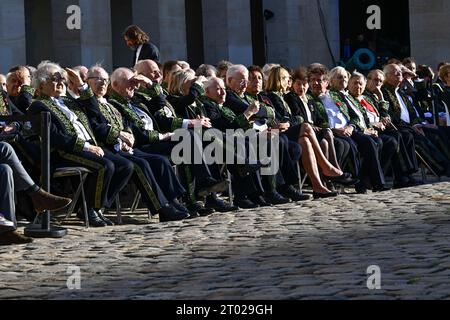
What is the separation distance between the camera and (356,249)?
35.8ft

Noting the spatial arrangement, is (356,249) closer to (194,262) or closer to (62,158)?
(194,262)

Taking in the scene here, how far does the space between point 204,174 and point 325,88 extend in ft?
11.2

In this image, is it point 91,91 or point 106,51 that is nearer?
point 91,91

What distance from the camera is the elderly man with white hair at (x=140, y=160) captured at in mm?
14031

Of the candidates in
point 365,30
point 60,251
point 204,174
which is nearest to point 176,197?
point 204,174

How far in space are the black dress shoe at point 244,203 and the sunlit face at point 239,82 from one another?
4.44 feet

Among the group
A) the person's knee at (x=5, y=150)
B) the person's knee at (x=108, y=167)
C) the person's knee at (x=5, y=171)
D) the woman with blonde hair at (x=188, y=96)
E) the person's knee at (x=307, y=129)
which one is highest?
the woman with blonde hair at (x=188, y=96)

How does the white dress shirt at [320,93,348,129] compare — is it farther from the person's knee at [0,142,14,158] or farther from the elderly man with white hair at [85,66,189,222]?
the person's knee at [0,142,14,158]

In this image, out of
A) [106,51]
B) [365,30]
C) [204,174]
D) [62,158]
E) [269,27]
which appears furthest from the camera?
[365,30]

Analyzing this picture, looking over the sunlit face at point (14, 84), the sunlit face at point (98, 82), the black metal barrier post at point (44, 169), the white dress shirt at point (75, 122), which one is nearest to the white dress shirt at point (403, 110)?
the sunlit face at point (98, 82)

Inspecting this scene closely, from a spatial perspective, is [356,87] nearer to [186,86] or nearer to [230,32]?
[186,86]

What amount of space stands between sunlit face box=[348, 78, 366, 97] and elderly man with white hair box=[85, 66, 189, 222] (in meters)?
4.58

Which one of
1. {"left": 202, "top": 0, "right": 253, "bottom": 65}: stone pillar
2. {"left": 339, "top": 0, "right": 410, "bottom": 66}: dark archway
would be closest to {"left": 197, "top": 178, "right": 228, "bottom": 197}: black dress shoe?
{"left": 202, "top": 0, "right": 253, "bottom": 65}: stone pillar

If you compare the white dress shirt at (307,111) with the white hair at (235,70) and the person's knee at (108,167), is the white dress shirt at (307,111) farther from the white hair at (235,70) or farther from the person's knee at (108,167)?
the person's knee at (108,167)
